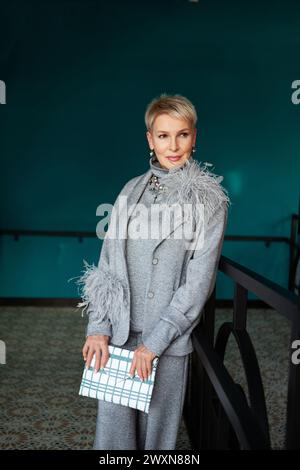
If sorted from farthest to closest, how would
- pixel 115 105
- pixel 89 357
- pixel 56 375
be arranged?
pixel 115 105, pixel 56 375, pixel 89 357

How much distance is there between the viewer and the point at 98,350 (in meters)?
1.36

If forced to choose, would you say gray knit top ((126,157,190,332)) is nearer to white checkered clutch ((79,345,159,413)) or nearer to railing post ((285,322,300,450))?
white checkered clutch ((79,345,159,413))

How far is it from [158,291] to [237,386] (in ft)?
1.13

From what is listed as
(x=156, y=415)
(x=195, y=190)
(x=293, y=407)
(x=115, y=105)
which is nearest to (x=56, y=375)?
(x=156, y=415)

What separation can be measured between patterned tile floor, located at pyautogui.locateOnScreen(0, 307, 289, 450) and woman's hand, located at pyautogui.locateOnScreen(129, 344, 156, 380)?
882 millimetres

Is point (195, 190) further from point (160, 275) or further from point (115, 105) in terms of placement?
point (115, 105)

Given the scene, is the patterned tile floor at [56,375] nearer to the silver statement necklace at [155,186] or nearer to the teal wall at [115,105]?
the teal wall at [115,105]

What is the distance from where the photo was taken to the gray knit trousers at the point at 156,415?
1.40 m

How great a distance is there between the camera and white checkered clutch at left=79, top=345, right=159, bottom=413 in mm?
1305

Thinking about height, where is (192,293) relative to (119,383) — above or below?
above

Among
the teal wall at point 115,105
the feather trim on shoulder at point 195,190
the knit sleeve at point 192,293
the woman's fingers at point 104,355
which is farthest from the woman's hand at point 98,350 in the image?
the teal wall at point 115,105

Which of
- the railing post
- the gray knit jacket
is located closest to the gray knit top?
the gray knit jacket

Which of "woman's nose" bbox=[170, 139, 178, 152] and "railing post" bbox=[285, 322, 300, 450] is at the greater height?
"woman's nose" bbox=[170, 139, 178, 152]

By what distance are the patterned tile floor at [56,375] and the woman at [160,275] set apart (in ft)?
2.25
